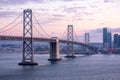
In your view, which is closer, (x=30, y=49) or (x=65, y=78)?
(x=65, y=78)

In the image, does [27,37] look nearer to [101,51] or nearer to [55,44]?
[55,44]

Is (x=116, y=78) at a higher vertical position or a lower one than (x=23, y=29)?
lower

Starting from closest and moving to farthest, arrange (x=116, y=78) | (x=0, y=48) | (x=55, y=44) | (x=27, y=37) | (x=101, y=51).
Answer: (x=116, y=78) < (x=27, y=37) < (x=55, y=44) < (x=101, y=51) < (x=0, y=48)

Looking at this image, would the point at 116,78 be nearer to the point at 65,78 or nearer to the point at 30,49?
the point at 65,78

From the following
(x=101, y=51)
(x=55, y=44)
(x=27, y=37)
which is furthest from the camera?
(x=101, y=51)

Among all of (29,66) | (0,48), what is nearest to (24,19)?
(29,66)

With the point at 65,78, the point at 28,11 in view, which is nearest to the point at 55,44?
the point at 28,11

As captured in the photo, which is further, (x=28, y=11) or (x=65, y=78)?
(x=28, y=11)

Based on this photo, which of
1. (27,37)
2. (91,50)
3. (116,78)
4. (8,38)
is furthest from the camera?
(91,50)

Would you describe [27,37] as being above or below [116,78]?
above
